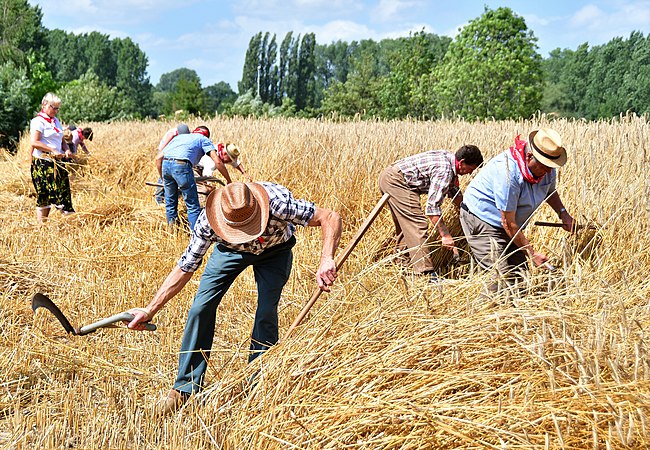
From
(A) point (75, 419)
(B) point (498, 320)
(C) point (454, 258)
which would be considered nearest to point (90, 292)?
(A) point (75, 419)

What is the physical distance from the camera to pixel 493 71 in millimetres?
23812

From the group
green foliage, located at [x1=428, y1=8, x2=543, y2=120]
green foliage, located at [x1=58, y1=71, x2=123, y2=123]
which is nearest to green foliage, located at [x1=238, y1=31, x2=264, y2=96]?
green foliage, located at [x1=58, y1=71, x2=123, y2=123]

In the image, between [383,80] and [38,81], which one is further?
[383,80]

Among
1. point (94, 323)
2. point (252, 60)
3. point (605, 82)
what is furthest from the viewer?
point (252, 60)

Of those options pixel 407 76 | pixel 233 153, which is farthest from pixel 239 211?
pixel 407 76

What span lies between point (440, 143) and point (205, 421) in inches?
197

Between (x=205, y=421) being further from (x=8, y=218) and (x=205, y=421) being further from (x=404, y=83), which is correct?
(x=404, y=83)

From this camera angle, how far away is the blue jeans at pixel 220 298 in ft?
10.4

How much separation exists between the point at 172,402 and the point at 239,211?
1.04 m

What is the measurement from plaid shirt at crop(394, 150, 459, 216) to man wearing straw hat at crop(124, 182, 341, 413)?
1966 millimetres

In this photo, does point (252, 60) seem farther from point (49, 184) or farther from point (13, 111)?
point (49, 184)

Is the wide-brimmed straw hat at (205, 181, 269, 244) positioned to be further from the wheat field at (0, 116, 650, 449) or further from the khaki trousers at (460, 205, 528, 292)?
the khaki trousers at (460, 205, 528, 292)

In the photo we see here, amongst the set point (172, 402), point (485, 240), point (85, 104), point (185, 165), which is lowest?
point (172, 402)

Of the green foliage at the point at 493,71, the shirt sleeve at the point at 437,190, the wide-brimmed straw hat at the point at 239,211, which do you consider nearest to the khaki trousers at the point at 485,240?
the shirt sleeve at the point at 437,190
